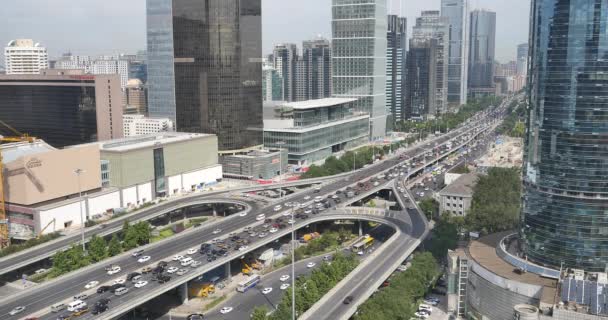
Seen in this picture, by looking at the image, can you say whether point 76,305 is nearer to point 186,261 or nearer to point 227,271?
point 186,261

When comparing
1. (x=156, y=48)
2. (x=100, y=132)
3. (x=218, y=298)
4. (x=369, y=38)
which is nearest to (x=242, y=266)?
(x=218, y=298)

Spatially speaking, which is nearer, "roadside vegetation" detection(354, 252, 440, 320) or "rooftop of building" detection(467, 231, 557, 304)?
"roadside vegetation" detection(354, 252, 440, 320)

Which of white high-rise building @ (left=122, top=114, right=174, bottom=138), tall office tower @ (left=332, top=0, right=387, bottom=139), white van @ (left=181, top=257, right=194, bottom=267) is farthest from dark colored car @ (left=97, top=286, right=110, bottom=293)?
tall office tower @ (left=332, top=0, right=387, bottom=139)

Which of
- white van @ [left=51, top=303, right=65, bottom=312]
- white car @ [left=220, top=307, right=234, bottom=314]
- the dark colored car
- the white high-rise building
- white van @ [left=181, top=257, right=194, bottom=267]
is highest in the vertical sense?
the white high-rise building

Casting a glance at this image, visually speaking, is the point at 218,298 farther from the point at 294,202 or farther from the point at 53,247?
the point at 294,202

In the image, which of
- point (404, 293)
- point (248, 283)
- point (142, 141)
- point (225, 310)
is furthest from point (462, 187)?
point (142, 141)

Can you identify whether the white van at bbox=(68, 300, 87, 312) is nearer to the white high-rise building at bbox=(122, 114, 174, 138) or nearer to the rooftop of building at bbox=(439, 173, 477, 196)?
the rooftop of building at bbox=(439, 173, 477, 196)
